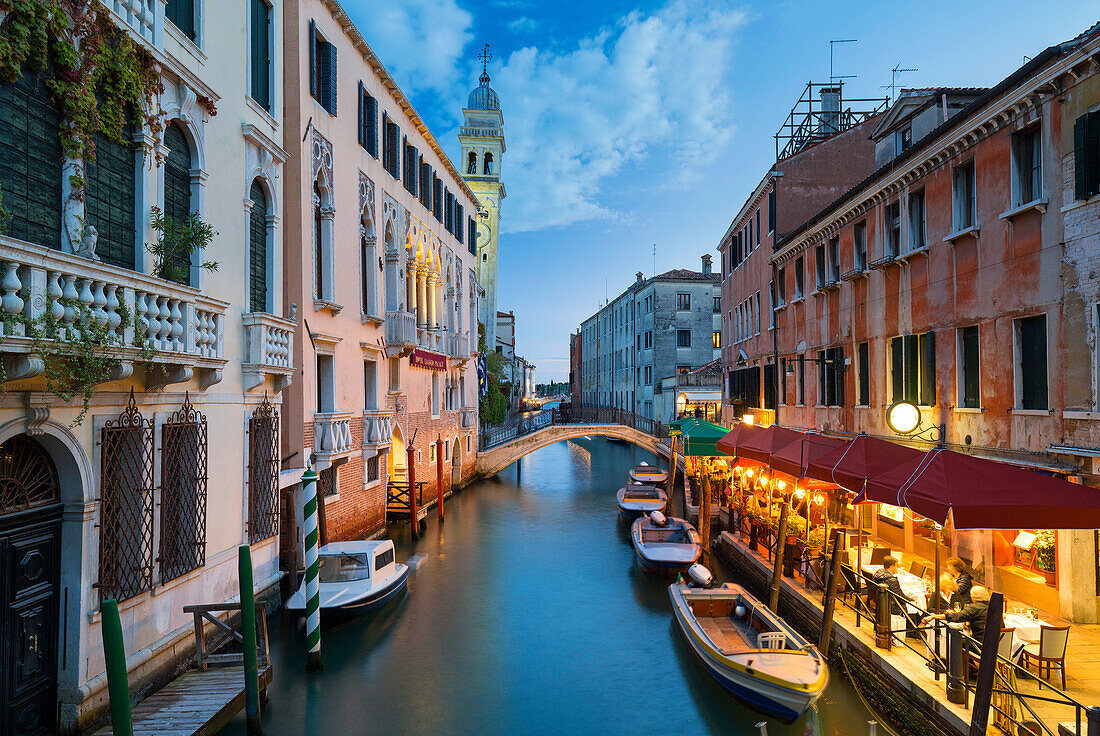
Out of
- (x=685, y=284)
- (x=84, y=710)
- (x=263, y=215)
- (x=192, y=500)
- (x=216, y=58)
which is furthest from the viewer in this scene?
(x=685, y=284)

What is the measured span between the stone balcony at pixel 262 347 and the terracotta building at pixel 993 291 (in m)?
10.3

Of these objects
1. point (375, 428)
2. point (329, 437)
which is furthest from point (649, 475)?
point (329, 437)

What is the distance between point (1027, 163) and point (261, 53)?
11.3m

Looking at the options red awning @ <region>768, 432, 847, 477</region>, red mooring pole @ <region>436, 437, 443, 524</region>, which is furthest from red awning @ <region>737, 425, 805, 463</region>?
red mooring pole @ <region>436, 437, 443, 524</region>

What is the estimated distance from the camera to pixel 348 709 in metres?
9.13

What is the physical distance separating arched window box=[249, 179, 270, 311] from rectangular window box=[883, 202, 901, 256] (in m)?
10.9

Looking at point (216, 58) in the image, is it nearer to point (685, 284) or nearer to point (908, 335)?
point (908, 335)

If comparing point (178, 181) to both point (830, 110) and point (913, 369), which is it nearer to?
point (913, 369)

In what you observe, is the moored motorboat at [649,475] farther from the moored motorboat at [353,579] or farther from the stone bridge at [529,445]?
the moored motorboat at [353,579]

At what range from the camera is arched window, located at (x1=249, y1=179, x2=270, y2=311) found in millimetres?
10789

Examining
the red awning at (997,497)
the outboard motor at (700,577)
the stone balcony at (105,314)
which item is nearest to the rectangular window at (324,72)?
the stone balcony at (105,314)

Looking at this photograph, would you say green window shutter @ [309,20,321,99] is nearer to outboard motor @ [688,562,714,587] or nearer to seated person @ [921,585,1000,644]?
outboard motor @ [688,562,714,587]

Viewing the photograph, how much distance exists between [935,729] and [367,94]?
1714 centimetres

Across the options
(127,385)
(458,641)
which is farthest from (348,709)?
(127,385)
